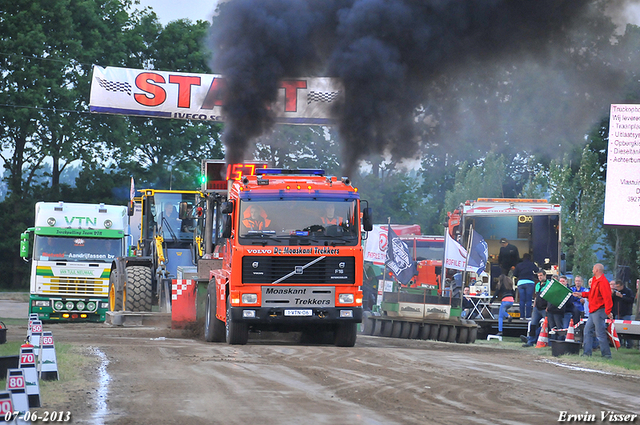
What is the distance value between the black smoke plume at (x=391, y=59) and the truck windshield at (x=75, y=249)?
807 cm

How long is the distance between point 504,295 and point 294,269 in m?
9.45

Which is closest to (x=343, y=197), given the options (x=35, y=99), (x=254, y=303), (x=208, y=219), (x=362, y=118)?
(x=254, y=303)

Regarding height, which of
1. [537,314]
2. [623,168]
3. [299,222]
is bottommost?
[537,314]

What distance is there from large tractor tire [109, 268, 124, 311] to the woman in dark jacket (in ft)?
30.1

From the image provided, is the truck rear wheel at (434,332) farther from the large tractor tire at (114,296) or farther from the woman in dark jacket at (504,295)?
the large tractor tire at (114,296)

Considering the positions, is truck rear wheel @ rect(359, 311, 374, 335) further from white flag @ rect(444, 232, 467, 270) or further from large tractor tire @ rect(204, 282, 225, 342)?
large tractor tire @ rect(204, 282, 225, 342)

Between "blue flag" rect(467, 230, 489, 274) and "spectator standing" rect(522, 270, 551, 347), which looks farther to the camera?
"blue flag" rect(467, 230, 489, 274)

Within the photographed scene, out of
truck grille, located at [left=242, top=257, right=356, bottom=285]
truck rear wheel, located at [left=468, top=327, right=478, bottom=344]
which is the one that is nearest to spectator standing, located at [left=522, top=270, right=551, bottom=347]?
truck rear wheel, located at [left=468, top=327, right=478, bottom=344]

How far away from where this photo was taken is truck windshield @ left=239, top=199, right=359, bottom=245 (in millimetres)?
14562

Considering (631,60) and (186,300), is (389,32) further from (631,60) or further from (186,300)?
(186,300)

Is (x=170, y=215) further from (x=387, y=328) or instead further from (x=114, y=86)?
(x=114, y=86)

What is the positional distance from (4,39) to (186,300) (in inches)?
1164

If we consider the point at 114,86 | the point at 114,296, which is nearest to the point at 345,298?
the point at 114,296

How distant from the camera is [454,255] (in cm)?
A: 2189
